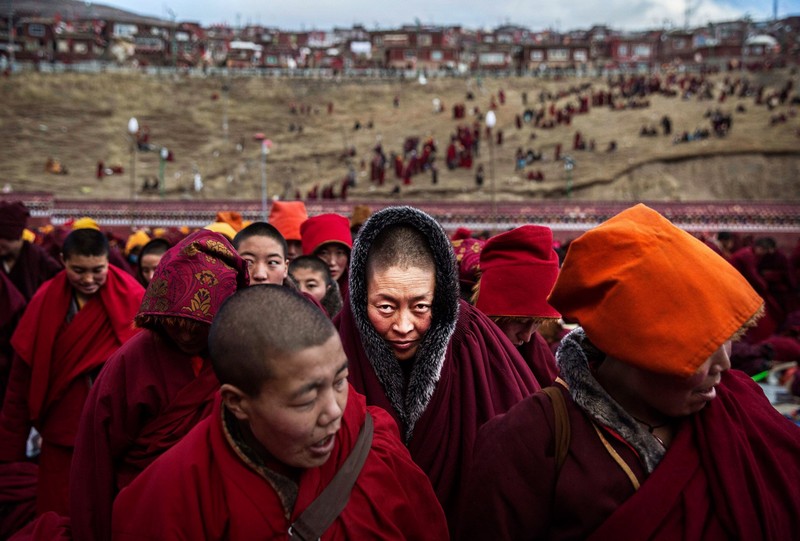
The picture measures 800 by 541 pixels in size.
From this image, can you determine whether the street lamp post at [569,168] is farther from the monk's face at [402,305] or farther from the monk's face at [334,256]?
the monk's face at [402,305]

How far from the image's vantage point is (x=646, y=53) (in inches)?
2511

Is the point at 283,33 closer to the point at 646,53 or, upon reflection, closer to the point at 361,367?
the point at 646,53

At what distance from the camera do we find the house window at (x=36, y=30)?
59.8 m

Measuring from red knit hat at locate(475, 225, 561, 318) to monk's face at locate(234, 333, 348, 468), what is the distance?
5.07 feet

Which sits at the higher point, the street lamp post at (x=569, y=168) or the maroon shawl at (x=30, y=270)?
the street lamp post at (x=569, y=168)

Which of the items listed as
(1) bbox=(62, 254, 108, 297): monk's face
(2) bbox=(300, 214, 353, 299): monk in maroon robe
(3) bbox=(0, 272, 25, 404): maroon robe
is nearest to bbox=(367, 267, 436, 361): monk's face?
(1) bbox=(62, 254, 108, 297): monk's face

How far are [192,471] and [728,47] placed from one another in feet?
221

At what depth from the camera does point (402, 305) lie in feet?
7.95

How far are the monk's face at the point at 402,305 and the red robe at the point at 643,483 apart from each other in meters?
0.68

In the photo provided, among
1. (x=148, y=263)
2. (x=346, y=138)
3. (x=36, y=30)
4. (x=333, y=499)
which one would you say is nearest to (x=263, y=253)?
(x=148, y=263)

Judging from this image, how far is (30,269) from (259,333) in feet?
16.8

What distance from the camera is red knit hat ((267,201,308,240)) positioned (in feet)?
21.8

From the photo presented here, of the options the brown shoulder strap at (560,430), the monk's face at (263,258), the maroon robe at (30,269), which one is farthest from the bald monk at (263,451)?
the maroon robe at (30,269)

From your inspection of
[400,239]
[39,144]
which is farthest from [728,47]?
[400,239]
